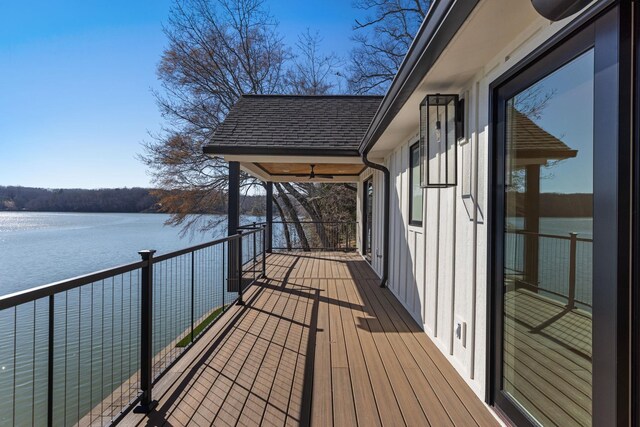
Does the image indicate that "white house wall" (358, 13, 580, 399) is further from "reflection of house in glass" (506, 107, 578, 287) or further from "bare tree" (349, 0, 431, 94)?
"bare tree" (349, 0, 431, 94)

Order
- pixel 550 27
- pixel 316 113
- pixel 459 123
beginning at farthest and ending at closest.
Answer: pixel 316 113
pixel 459 123
pixel 550 27

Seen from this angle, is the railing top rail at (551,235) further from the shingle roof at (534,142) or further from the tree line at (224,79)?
the tree line at (224,79)

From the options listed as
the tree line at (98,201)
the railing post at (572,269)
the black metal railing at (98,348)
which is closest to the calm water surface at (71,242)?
the tree line at (98,201)

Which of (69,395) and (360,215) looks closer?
(69,395)

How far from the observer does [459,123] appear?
Result: 8.39ft

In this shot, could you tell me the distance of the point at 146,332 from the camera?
2096 millimetres

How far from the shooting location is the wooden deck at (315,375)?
1.98m

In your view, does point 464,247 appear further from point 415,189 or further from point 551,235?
point 415,189

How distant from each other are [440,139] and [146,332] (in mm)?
2598

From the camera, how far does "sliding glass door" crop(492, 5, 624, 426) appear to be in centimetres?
118

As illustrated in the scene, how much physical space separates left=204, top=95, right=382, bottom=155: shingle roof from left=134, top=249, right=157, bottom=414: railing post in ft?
11.0

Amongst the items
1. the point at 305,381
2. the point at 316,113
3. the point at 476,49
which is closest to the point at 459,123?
the point at 476,49

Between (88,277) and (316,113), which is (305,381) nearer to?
(88,277)

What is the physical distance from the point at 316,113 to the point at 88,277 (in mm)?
5967
